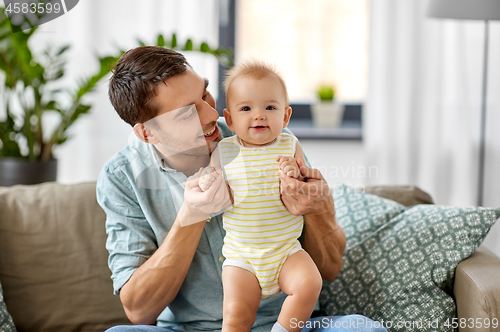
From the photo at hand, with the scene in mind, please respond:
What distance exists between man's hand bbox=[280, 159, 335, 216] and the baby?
18 mm

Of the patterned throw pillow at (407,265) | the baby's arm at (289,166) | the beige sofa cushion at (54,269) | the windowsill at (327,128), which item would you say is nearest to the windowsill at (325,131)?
the windowsill at (327,128)

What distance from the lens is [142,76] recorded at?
103 centimetres

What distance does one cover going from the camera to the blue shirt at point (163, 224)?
1156mm

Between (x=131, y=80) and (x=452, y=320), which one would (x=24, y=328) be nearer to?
(x=131, y=80)

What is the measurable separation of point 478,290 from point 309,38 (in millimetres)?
2136

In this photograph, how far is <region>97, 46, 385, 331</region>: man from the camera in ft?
3.37

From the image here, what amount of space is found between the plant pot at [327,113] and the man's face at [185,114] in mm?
1760

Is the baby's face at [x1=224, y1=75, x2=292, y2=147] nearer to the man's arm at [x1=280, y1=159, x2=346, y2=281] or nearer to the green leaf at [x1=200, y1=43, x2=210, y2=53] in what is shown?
the man's arm at [x1=280, y1=159, x2=346, y2=281]

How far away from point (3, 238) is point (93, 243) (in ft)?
0.87

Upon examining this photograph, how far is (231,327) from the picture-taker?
3.10 ft

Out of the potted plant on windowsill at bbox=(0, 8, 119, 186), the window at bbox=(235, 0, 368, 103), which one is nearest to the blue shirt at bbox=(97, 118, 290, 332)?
the potted plant on windowsill at bbox=(0, 8, 119, 186)

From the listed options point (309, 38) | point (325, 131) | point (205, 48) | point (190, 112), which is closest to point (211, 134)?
point (190, 112)

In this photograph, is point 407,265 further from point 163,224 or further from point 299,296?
point 163,224

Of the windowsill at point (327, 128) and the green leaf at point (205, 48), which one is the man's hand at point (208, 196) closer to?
the green leaf at point (205, 48)
